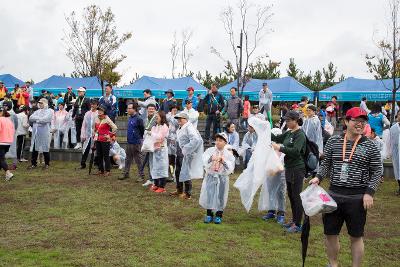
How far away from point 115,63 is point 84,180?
1947 centimetres

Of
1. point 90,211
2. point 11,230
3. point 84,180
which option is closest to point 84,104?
point 84,180

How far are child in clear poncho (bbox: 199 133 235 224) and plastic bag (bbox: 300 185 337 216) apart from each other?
2.79 metres

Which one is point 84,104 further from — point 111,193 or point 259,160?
point 259,160

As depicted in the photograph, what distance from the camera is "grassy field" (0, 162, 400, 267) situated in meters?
6.11

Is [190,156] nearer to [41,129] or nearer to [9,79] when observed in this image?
[41,129]

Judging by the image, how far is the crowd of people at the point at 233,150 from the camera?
5148 mm

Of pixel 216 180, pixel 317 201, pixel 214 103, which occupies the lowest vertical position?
pixel 216 180

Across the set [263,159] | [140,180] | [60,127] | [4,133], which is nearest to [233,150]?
[263,159]

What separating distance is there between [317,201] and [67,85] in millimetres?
25619

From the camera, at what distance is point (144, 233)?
7.29 meters

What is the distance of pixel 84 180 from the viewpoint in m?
12.2

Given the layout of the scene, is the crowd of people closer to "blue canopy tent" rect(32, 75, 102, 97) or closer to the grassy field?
the grassy field

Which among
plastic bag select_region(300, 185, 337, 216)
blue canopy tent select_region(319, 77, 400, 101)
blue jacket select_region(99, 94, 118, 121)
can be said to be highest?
blue canopy tent select_region(319, 77, 400, 101)

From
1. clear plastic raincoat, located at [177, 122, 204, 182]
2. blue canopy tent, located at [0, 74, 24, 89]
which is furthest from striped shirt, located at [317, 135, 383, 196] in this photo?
blue canopy tent, located at [0, 74, 24, 89]
